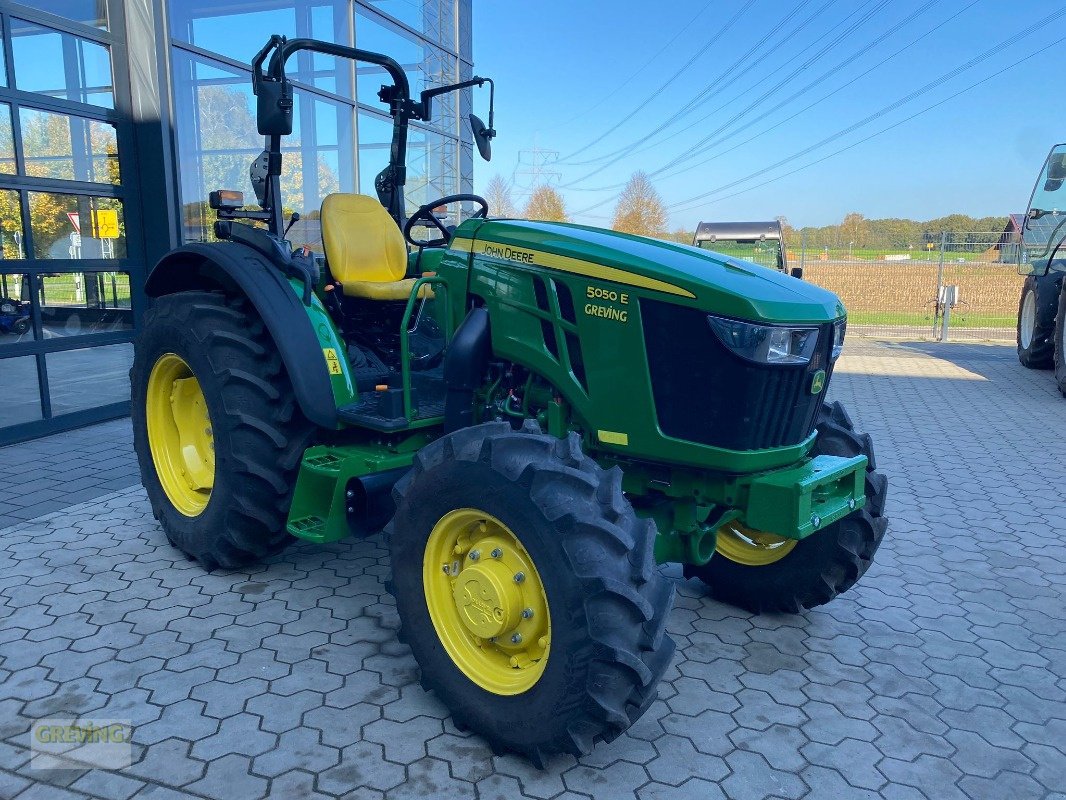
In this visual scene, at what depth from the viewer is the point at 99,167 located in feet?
22.5

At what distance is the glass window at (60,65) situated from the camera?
6121mm

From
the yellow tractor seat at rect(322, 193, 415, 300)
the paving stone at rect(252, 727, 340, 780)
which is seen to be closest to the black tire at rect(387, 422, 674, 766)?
the paving stone at rect(252, 727, 340, 780)

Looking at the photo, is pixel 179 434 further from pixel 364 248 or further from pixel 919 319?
pixel 919 319

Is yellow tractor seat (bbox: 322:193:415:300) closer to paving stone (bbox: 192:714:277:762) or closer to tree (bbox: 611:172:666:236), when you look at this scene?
paving stone (bbox: 192:714:277:762)

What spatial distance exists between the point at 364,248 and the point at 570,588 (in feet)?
8.05

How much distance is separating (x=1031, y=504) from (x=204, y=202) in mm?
7229

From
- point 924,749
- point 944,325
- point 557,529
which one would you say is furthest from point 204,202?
point 944,325

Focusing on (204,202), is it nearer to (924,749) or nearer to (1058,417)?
(924,749)

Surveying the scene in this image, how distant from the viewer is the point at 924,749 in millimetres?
2635

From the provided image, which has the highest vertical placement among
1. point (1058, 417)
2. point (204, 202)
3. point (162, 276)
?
point (204, 202)

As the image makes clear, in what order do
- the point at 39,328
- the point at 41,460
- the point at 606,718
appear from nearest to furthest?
the point at 606,718 < the point at 41,460 < the point at 39,328

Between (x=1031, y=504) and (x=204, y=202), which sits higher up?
(x=204, y=202)

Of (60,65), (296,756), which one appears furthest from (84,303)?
(296,756)

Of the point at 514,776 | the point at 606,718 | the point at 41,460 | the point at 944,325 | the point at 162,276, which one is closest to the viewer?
the point at 606,718
